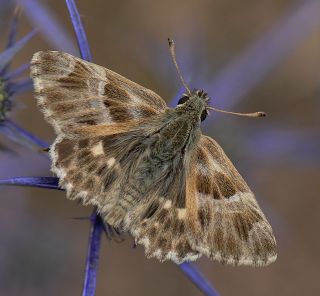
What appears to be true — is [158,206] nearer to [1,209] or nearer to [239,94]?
[239,94]

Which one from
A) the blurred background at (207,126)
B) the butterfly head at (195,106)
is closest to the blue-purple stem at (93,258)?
the butterfly head at (195,106)

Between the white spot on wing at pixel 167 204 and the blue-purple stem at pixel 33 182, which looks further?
the white spot on wing at pixel 167 204

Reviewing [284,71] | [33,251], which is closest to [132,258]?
[33,251]

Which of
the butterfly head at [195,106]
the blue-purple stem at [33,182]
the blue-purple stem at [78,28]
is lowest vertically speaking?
the blue-purple stem at [33,182]

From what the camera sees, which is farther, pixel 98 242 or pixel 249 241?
pixel 98 242

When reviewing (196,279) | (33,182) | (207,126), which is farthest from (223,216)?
(207,126)

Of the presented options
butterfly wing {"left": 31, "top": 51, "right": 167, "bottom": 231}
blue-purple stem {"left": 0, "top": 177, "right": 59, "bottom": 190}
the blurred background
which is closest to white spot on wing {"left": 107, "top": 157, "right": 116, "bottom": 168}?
butterfly wing {"left": 31, "top": 51, "right": 167, "bottom": 231}

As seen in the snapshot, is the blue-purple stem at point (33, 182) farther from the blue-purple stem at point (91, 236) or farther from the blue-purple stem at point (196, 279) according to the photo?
the blue-purple stem at point (196, 279)
